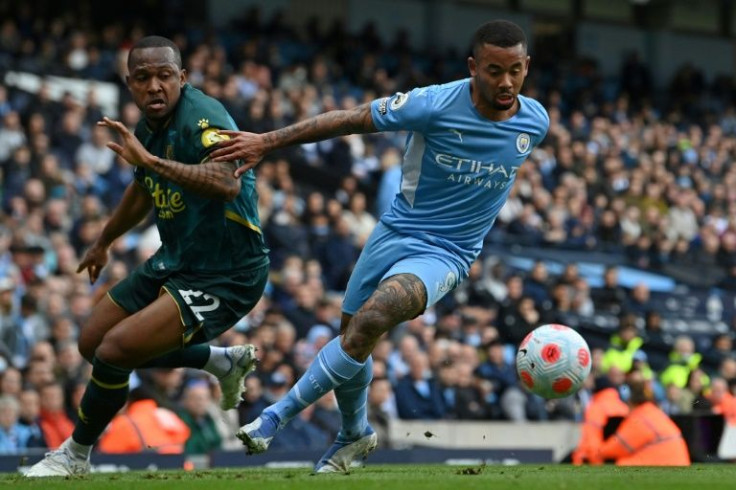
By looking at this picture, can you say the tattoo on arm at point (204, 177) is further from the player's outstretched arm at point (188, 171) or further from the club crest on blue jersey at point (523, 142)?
the club crest on blue jersey at point (523, 142)

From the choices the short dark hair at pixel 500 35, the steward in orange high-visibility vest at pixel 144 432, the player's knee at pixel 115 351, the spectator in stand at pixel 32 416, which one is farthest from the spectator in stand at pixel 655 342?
the player's knee at pixel 115 351

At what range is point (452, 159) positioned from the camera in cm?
841

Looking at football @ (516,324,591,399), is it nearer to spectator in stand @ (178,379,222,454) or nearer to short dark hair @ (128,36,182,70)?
short dark hair @ (128,36,182,70)

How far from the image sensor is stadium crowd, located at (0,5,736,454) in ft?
46.3

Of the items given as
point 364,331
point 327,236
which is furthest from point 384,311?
point 327,236

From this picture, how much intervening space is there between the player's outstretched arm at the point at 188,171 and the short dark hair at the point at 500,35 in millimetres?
1707

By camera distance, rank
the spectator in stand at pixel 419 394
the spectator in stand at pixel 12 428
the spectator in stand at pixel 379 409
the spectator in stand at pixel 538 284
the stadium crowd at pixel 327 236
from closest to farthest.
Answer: the spectator in stand at pixel 12 428, the stadium crowd at pixel 327 236, the spectator in stand at pixel 379 409, the spectator in stand at pixel 419 394, the spectator in stand at pixel 538 284

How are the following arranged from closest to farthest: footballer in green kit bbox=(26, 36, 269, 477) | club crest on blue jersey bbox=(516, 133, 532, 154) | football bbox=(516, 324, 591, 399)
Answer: footballer in green kit bbox=(26, 36, 269, 477) → club crest on blue jersey bbox=(516, 133, 532, 154) → football bbox=(516, 324, 591, 399)

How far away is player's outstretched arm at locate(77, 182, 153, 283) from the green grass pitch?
144 cm

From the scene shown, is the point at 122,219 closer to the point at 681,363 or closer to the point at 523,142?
the point at 523,142

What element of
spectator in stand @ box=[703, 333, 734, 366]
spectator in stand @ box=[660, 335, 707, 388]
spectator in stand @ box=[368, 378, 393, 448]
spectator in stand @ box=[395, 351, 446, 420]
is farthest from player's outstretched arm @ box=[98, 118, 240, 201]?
spectator in stand @ box=[703, 333, 734, 366]

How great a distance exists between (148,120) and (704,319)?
1525cm

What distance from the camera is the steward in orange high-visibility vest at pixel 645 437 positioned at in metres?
11.7

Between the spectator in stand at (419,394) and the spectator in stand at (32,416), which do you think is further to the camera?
the spectator in stand at (419,394)
